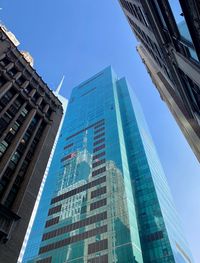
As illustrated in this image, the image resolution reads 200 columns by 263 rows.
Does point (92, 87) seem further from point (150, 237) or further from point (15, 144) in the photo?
point (15, 144)

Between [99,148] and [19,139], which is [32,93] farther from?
[99,148]

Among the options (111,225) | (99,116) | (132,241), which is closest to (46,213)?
(111,225)

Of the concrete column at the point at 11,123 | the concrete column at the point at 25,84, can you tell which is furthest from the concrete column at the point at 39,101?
the concrete column at the point at 25,84

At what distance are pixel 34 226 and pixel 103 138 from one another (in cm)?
4145

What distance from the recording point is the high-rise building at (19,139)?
22.0m

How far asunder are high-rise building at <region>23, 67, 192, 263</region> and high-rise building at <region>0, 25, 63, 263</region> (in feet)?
120

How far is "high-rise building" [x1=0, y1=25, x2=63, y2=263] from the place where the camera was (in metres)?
22.0

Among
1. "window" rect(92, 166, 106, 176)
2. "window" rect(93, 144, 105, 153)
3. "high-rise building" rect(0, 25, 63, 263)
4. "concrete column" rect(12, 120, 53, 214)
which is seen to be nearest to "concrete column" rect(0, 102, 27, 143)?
"high-rise building" rect(0, 25, 63, 263)

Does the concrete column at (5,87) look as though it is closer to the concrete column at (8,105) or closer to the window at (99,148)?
the concrete column at (8,105)

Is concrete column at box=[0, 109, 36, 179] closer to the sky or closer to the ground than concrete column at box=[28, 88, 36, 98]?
closer to the ground

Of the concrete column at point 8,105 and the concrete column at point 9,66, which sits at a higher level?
the concrete column at point 9,66

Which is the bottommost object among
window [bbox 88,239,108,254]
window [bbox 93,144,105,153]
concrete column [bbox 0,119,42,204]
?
concrete column [bbox 0,119,42,204]

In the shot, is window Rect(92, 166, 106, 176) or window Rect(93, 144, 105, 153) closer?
window Rect(92, 166, 106, 176)

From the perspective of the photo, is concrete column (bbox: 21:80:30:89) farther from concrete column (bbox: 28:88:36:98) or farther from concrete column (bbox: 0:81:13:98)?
concrete column (bbox: 0:81:13:98)
